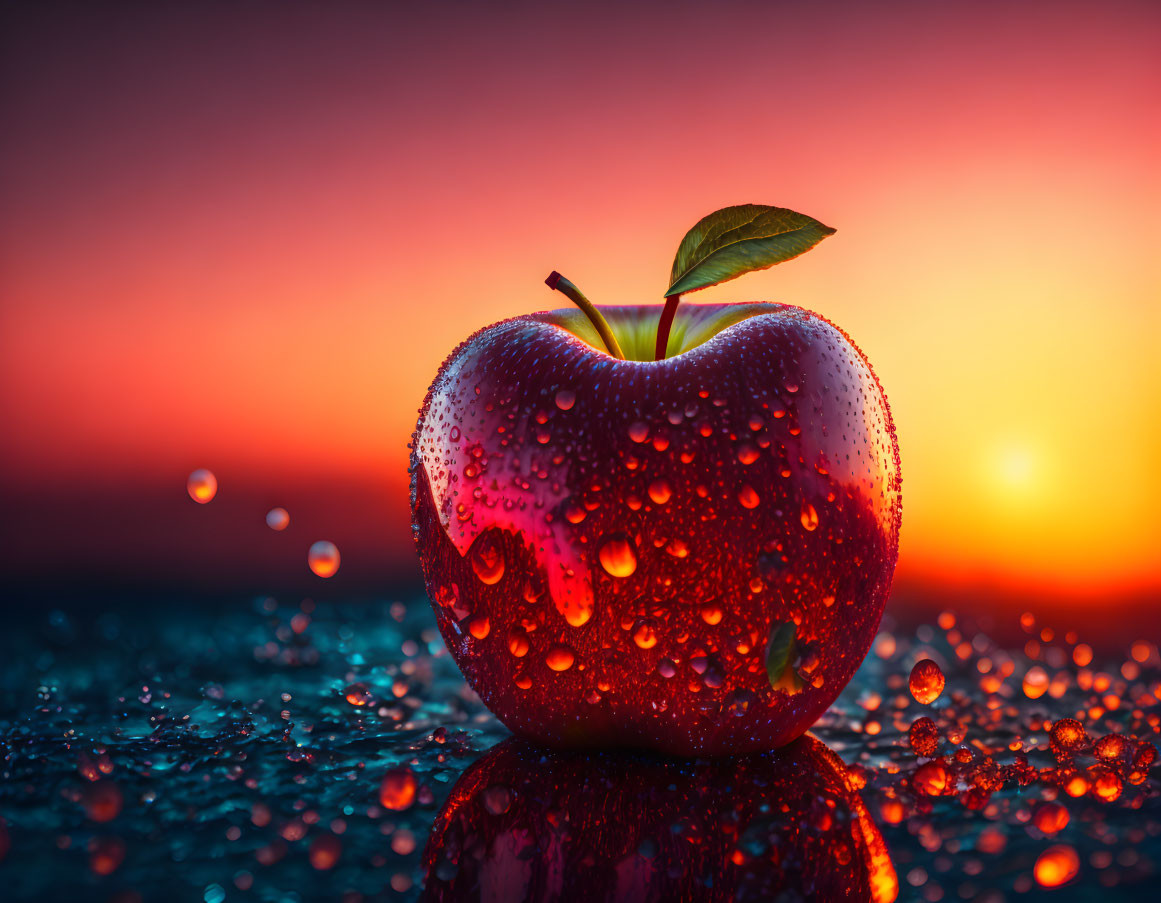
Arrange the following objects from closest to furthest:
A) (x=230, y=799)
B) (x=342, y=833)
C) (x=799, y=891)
Answer: (x=799, y=891) → (x=342, y=833) → (x=230, y=799)

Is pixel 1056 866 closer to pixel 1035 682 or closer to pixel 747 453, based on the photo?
pixel 747 453

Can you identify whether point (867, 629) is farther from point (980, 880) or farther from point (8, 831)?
point (8, 831)

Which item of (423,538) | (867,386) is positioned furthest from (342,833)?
(867,386)

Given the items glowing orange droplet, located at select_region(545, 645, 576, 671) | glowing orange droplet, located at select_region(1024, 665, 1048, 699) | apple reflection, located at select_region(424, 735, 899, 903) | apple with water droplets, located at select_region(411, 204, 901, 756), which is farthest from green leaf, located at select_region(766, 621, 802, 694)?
glowing orange droplet, located at select_region(1024, 665, 1048, 699)

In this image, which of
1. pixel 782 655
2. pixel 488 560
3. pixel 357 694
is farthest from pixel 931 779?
pixel 357 694

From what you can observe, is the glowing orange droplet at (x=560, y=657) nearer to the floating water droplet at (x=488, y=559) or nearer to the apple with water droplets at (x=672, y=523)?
the apple with water droplets at (x=672, y=523)

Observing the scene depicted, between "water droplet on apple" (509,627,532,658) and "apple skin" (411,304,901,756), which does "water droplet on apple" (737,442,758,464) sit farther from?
"water droplet on apple" (509,627,532,658)

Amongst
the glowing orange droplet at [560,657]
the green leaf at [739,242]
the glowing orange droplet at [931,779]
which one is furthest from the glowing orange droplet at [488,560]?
the glowing orange droplet at [931,779]
